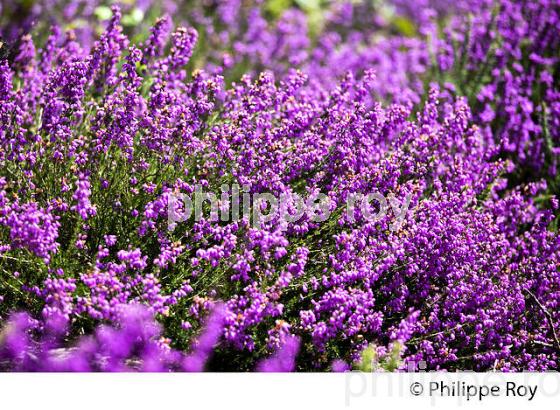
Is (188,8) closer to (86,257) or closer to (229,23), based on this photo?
(229,23)

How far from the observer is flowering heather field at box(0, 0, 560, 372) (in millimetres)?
2385

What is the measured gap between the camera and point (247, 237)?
101 inches

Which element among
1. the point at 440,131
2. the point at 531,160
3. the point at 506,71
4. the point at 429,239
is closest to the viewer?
the point at 429,239

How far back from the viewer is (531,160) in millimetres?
4000

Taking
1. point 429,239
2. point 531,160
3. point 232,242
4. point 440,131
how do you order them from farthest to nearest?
1. point 531,160
2. point 440,131
3. point 429,239
4. point 232,242

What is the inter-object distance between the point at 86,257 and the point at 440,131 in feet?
5.25

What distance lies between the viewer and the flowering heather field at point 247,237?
93.9 inches

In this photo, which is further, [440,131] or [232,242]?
Result: [440,131]

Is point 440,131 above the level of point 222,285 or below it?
above

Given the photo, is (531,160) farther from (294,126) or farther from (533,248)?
(294,126)

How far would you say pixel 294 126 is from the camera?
115 inches
